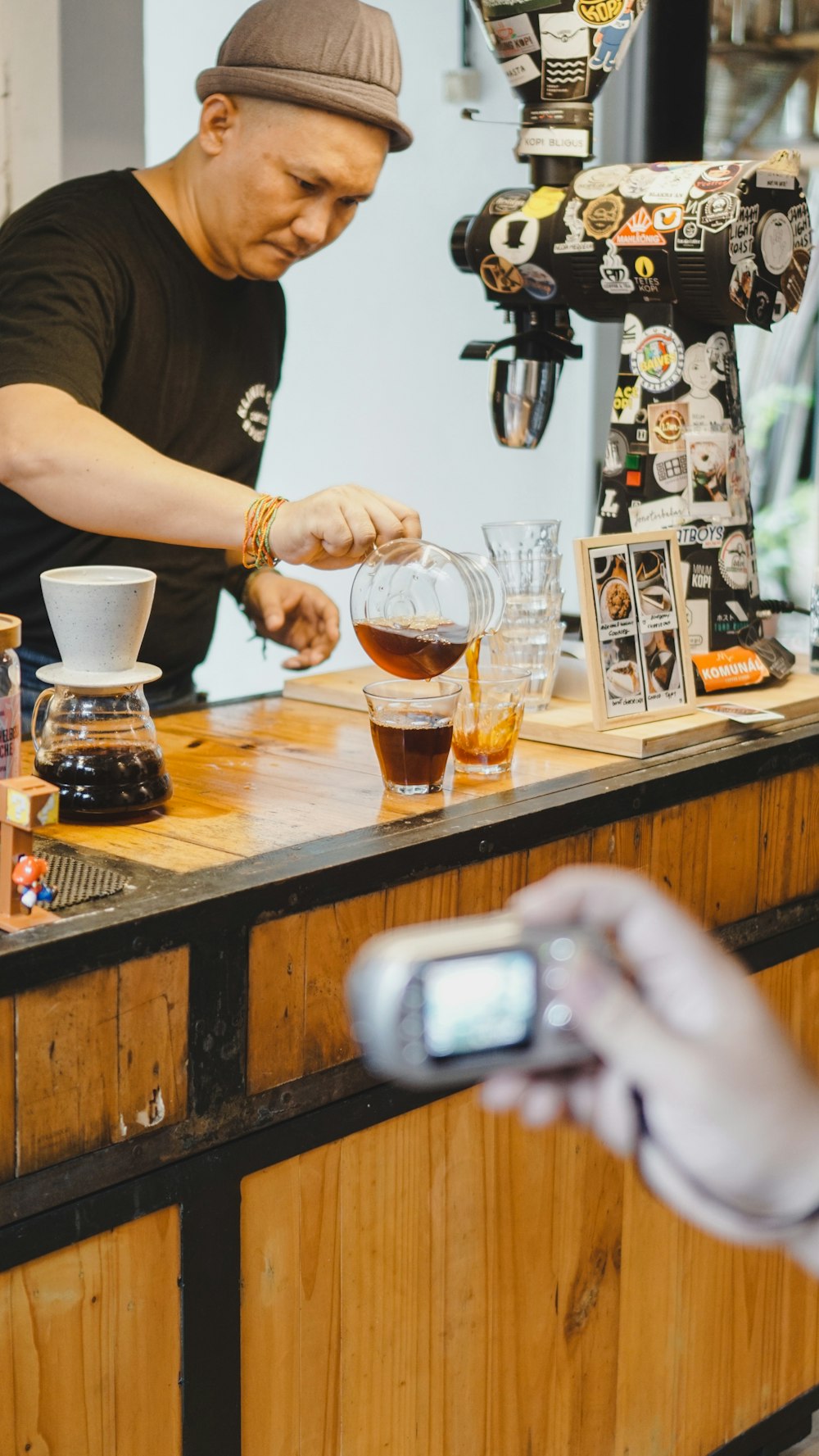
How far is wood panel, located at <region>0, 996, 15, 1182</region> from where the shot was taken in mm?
1216

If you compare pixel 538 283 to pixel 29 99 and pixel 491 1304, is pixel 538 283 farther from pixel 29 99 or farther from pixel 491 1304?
pixel 491 1304

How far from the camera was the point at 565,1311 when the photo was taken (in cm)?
182

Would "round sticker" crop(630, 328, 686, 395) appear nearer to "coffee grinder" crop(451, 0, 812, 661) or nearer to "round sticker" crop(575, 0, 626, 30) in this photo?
"coffee grinder" crop(451, 0, 812, 661)

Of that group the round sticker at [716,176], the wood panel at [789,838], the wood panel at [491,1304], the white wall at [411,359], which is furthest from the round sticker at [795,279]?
the white wall at [411,359]

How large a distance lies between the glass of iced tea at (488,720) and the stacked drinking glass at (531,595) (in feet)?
0.68

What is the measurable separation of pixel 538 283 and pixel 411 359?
196 centimetres

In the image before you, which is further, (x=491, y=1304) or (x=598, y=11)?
(x=598, y=11)

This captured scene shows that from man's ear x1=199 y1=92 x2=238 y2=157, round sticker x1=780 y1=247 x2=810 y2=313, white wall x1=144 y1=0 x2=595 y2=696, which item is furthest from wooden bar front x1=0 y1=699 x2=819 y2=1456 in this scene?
white wall x1=144 y1=0 x2=595 y2=696

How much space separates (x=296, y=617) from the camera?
7.88 feet

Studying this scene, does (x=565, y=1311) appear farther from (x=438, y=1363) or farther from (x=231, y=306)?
(x=231, y=306)

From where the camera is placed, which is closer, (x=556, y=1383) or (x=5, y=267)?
(x=556, y=1383)

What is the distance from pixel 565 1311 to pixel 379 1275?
34 centimetres

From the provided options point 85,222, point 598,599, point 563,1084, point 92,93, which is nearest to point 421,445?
point 92,93

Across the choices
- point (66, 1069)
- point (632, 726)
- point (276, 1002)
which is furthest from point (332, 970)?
point (632, 726)
